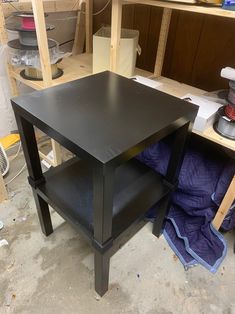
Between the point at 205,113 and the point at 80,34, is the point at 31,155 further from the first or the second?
the point at 80,34

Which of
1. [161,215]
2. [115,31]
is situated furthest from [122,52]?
[161,215]

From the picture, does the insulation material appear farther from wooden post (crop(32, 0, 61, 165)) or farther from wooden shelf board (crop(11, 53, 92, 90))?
wooden post (crop(32, 0, 61, 165))

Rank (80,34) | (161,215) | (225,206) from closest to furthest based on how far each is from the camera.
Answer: (225,206)
(161,215)
(80,34)

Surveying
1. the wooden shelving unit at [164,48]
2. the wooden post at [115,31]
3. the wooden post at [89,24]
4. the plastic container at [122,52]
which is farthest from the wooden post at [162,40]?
the wooden post at [89,24]

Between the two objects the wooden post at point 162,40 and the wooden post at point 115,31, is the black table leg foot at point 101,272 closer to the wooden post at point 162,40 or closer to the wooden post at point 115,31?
the wooden post at point 115,31

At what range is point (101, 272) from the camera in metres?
0.85

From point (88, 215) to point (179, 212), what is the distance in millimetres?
567

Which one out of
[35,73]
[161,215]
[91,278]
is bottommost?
[91,278]

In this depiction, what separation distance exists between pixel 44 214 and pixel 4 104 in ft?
2.94

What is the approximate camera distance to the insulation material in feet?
4.84

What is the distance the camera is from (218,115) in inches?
36.5

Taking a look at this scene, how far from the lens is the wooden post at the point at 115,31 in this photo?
95 cm

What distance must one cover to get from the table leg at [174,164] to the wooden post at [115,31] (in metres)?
0.48

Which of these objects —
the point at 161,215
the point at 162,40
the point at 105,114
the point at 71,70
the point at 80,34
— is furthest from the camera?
the point at 80,34
